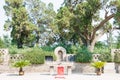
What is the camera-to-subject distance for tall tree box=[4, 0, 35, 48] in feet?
115

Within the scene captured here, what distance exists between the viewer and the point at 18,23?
115ft

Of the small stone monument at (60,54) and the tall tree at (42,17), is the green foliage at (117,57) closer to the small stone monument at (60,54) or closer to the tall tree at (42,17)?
the small stone monument at (60,54)

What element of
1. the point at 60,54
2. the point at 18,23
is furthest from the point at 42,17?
the point at 60,54

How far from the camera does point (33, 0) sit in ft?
128

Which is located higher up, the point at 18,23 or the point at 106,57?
the point at 18,23

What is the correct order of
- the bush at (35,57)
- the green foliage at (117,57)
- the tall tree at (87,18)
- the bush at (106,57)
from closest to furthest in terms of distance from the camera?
the bush at (35,57) → the green foliage at (117,57) → the bush at (106,57) → the tall tree at (87,18)

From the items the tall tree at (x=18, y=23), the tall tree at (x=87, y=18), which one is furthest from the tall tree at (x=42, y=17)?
the tall tree at (x=87, y=18)

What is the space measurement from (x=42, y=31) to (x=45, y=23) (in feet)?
3.99

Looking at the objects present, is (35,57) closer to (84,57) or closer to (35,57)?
(35,57)

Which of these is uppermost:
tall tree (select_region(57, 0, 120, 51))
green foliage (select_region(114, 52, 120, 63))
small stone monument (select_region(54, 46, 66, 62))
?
tall tree (select_region(57, 0, 120, 51))

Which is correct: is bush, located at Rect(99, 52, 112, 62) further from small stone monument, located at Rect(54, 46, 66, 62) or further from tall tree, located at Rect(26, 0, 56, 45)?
tall tree, located at Rect(26, 0, 56, 45)

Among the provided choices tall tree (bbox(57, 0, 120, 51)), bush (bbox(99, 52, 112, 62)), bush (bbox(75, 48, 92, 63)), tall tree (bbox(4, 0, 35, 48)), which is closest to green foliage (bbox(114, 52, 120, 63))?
bush (bbox(99, 52, 112, 62))

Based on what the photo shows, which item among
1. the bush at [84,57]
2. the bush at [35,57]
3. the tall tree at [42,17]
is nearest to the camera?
the bush at [35,57]

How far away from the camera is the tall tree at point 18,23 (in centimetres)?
3509
